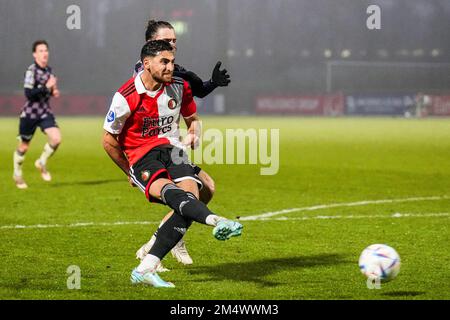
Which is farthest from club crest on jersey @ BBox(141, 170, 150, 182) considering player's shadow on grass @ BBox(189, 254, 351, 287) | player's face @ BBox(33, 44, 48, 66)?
player's face @ BBox(33, 44, 48, 66)

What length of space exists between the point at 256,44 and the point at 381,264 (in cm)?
6843

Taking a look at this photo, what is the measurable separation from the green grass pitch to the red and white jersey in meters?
1.13

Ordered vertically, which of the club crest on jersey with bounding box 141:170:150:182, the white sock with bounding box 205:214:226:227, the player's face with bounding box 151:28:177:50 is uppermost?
the player's face with bounding box 151:28:177:50

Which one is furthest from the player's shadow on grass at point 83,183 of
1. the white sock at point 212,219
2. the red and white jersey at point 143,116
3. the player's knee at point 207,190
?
the white sock at point 212,219

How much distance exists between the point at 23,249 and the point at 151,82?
8.57 feet

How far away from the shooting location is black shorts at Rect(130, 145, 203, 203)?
24.9ft

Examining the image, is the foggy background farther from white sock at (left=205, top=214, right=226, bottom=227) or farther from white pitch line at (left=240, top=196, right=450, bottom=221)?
white sock at (left=205, top=214, right=226, bottom=227)

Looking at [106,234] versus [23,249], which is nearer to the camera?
[23,249]

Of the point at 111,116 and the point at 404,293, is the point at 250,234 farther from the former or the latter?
the point at 404,293

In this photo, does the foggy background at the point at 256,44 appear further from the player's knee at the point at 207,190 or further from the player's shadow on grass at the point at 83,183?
the player's knee at the point at 207,190

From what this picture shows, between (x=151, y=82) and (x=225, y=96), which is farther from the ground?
(x=151, y=82)

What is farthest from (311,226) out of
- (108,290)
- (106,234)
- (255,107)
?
(255,107)

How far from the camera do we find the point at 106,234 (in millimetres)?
10344

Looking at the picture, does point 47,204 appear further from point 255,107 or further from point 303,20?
point 303,20
